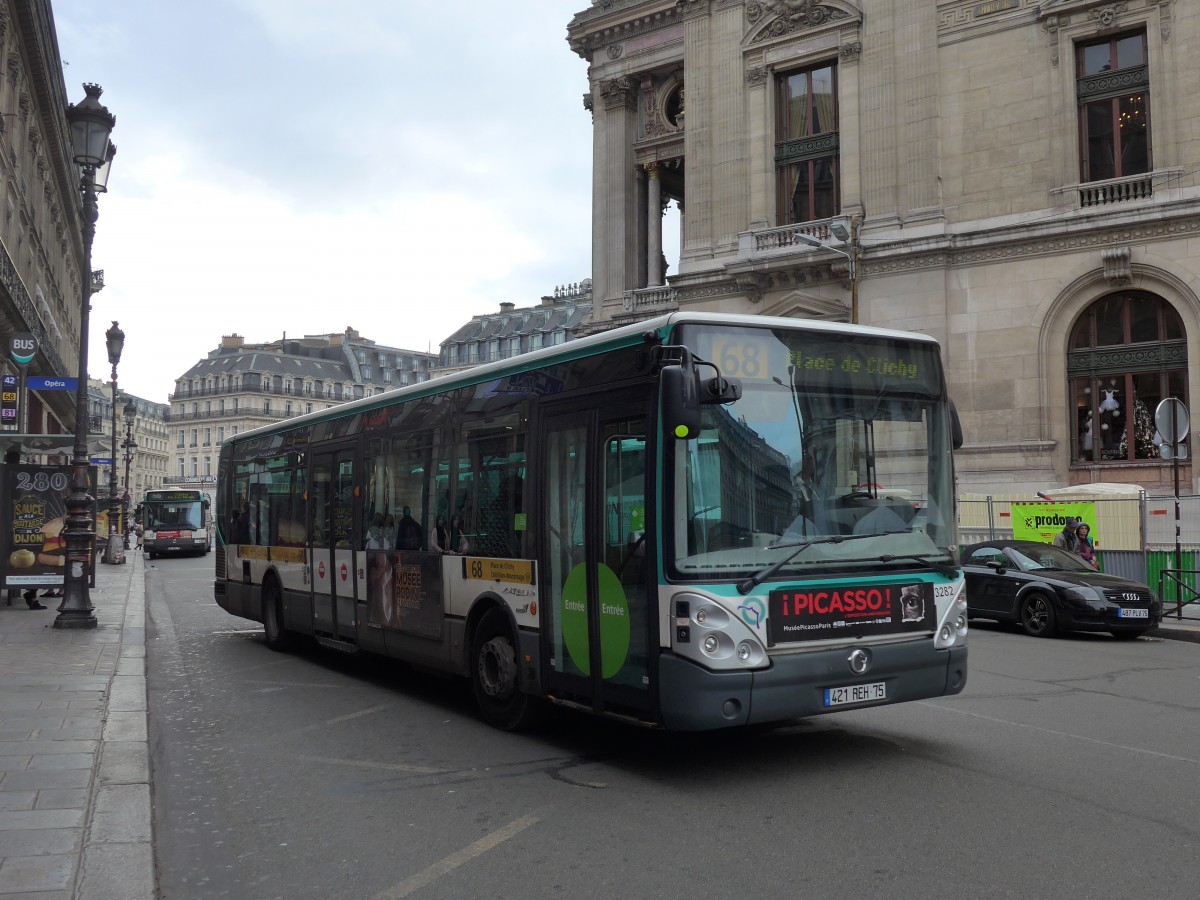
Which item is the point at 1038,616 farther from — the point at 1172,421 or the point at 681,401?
the point at 681,401

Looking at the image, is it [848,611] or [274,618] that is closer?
[848,611]

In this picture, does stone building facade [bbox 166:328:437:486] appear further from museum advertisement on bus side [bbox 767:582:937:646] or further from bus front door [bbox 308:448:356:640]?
museum advertisement on bus side [bbox 767:582:937:646]

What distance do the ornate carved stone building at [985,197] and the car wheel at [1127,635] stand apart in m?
12.6

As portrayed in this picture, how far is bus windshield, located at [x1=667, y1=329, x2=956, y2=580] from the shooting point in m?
6.61

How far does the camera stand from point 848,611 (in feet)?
22.6

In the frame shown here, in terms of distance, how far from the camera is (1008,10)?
3059 centimetres

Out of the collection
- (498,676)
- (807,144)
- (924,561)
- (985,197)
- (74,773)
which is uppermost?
(807,144)

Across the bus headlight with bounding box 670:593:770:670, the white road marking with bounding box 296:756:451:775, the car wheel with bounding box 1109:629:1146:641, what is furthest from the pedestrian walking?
the white road marking with bounding box 296:756:451:775

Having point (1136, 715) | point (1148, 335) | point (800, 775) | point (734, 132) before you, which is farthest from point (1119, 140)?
point (800, 775)

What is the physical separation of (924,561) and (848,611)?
0.74 meters

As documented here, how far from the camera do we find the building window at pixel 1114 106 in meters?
29.1

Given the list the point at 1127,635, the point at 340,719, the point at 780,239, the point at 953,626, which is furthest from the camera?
the point at 780,239

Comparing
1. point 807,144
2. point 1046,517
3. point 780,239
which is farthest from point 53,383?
point 807,144

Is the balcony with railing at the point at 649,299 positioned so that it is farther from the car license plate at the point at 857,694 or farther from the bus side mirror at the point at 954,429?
the car license plate at the point at 857,694
